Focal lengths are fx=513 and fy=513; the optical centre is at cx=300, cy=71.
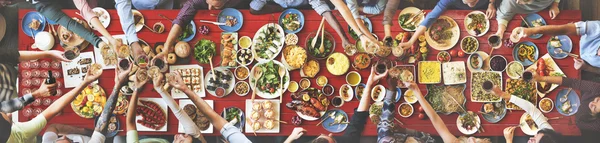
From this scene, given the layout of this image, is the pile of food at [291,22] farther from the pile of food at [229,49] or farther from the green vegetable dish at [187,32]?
the green vegetable dish at [187,32]

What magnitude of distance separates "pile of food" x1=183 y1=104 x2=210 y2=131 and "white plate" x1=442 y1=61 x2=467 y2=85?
2459mm

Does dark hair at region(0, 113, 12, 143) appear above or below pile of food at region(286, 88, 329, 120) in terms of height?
below

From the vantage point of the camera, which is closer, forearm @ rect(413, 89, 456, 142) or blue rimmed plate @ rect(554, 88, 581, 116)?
forearm @ rect(413, 89, 456, 142)

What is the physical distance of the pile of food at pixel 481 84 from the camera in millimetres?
5219

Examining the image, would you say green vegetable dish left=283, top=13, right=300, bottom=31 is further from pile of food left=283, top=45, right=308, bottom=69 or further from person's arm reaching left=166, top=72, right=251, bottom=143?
person's arm reaching left=166, top=72, right=251, bottom=143

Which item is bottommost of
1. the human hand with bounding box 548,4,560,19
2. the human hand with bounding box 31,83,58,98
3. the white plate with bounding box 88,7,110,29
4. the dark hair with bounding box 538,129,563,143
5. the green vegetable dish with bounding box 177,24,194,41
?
the dark hair with bounding box 538,129,563,143

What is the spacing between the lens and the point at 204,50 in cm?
513

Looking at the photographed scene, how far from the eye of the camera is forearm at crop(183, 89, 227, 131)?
514 cm

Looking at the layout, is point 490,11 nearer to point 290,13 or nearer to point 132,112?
point 290,13

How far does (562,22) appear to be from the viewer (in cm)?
525

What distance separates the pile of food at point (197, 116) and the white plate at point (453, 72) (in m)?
2.46

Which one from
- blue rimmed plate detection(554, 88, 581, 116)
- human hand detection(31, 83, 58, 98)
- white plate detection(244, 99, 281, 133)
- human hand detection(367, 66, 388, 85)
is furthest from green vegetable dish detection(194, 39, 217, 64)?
blue rimmed plate detection(554, 88, 581, 116)

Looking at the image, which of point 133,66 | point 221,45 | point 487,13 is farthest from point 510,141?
point 133,66

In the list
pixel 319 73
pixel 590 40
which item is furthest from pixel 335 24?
pixel 590 40
